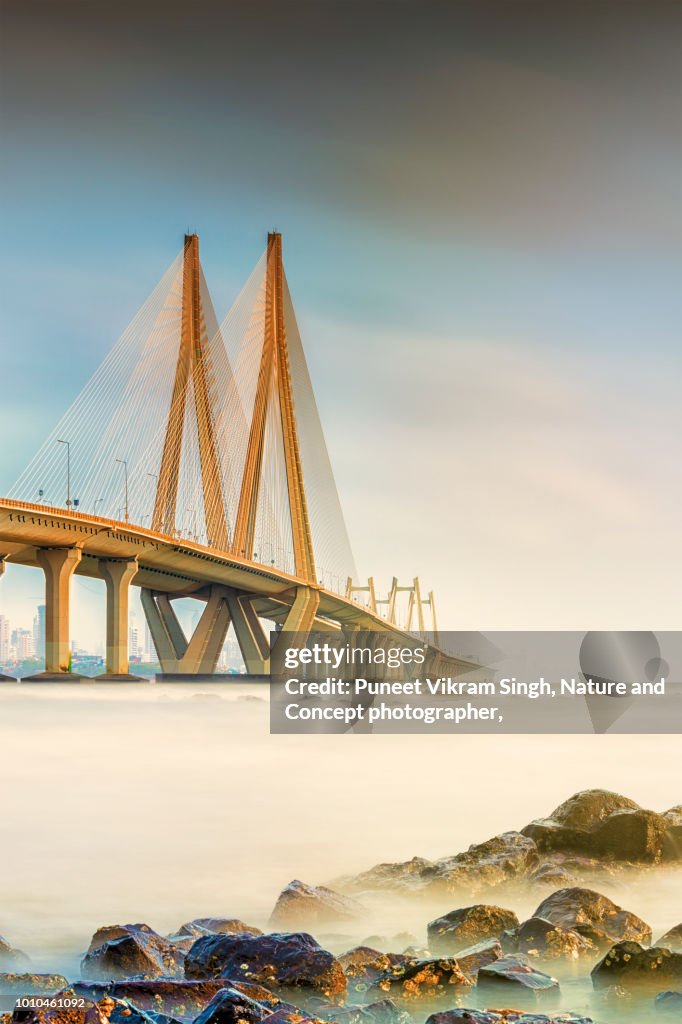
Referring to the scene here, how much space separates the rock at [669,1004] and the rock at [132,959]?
77.3 inches

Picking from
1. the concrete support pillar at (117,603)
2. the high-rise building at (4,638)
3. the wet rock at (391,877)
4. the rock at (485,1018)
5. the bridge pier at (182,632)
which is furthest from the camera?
the bridge pier at (182,632)

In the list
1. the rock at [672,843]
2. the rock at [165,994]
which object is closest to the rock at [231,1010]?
the rock at [165,994]

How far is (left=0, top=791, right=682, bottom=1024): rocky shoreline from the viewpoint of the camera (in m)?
4.16

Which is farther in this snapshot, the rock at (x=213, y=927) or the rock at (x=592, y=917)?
the rock at (x=213, y=927)

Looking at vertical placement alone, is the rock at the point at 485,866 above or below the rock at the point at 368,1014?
above

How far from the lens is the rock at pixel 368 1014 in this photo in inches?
166

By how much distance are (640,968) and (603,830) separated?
1.42m

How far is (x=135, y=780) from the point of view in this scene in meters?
6.72

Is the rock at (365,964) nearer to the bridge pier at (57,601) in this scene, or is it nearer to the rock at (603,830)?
the rock at (603,830)

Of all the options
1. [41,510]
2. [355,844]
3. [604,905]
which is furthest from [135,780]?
[41,510]

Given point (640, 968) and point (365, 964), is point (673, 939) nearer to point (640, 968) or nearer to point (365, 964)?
point (640, 968)

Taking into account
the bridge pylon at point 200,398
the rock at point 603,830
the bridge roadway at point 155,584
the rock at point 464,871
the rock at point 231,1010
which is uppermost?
the bridge pylon at point 200,398

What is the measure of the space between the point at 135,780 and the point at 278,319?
19923mm

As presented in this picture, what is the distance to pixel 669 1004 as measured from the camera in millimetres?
4426
